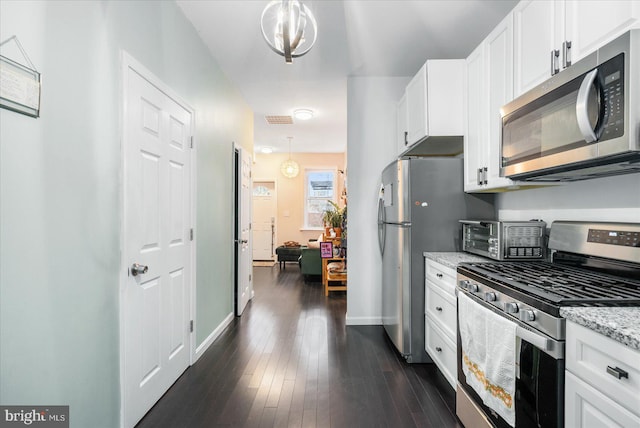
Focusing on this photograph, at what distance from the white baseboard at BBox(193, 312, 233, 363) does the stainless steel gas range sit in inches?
81.6

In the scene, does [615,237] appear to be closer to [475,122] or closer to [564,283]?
[564,283]

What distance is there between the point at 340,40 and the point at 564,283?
255 cm

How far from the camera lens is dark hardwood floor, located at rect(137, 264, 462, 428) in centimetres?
197

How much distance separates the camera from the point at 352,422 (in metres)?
1.93

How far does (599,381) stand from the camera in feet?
3.27

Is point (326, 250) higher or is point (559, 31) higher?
point (559, 31)

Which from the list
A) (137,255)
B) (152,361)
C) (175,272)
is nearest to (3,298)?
(137,255)

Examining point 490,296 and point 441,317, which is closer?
point 490,296

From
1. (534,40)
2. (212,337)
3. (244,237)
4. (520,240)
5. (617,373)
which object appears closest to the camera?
(617,373)

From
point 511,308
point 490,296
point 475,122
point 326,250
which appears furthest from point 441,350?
point 326,250

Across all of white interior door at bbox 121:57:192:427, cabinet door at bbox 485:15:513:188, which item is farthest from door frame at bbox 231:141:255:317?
cabinet door at bbox 485:15:513:188

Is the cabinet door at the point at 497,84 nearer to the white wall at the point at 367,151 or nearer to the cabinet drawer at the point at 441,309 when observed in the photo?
the cabinet drawer at the point at 441,309

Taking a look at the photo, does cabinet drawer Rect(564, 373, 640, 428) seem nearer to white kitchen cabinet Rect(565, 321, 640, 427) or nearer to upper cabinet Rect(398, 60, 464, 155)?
white kitchen cabinet Rect(565, 321, 640, 427)

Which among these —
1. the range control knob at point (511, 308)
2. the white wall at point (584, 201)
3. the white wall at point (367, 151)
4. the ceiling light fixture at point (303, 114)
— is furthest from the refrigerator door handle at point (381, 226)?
the ceiling light fixture at point (303, 114)
